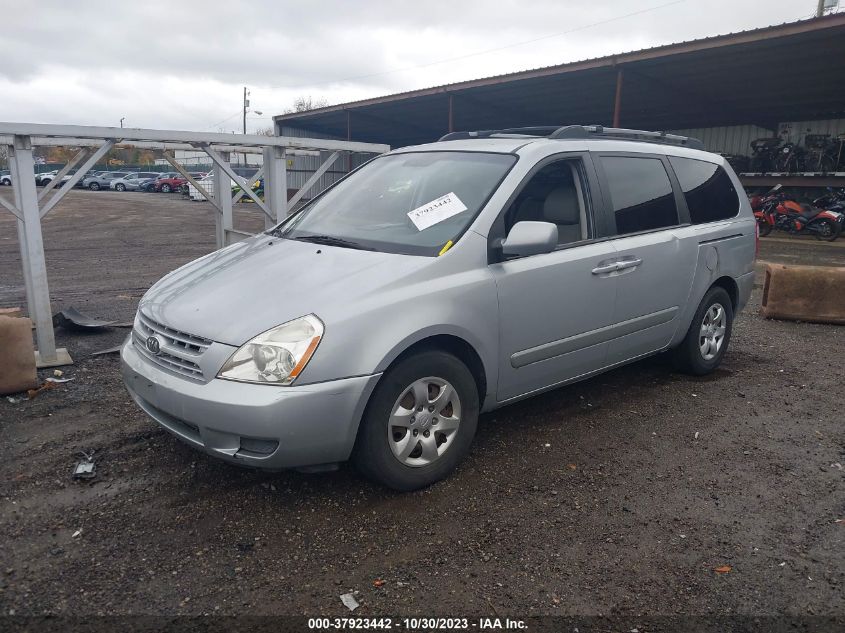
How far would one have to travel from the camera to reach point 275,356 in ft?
9.53

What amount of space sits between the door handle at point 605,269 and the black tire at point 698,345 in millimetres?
1263

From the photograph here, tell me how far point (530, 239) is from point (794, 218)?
17296mm

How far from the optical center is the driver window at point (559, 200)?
391 centimetres

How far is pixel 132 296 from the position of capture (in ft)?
28.3

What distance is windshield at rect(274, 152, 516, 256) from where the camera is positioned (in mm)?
3596

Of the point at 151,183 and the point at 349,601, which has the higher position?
the point at 151,183

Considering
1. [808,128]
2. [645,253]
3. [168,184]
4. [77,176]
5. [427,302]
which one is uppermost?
[808,128]

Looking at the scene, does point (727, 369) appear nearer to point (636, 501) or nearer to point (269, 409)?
point (636, 501)

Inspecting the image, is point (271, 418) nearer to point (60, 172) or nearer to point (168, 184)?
point (60, 172)

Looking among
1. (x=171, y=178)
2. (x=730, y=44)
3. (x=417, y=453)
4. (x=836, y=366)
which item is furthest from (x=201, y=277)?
(x=171, y=178)

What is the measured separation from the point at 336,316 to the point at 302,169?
32001 mm

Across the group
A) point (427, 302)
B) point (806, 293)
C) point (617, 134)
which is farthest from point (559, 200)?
point (806, 293)

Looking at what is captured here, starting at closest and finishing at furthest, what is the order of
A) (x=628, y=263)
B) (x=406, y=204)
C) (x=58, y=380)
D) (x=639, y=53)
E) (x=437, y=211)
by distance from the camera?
(x=437, y=211), (x=406, y=204), (x=628, y=263), (x=58, y=380), (x=639, y=53)

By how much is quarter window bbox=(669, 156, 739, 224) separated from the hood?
2631mm
